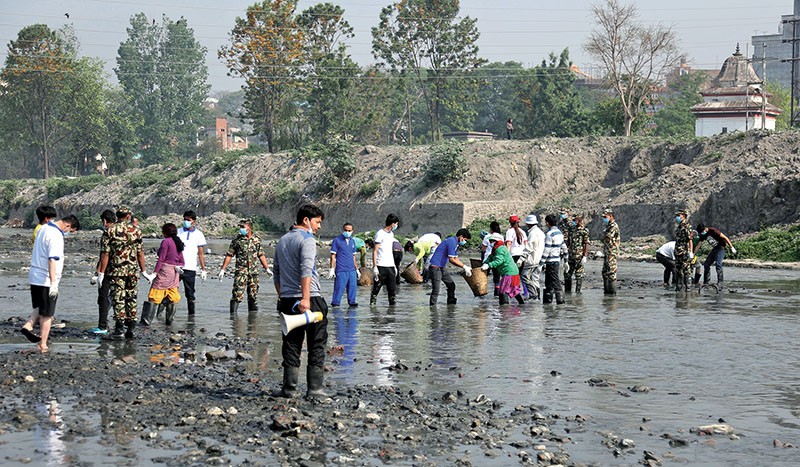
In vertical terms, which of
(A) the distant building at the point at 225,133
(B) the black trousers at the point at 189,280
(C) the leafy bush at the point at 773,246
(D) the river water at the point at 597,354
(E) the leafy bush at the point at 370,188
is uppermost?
(A) the distant building at the point at 225,133

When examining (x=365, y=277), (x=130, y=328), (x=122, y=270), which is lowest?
(x=130, y=328)

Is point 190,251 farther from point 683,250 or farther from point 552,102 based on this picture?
point 552,102

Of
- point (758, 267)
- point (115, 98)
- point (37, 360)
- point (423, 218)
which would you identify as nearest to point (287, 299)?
point (37, 360)

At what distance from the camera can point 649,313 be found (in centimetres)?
1973

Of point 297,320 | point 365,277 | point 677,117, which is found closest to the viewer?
point 297,320

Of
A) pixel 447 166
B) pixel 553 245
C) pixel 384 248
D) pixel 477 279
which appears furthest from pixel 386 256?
pixel 447 166

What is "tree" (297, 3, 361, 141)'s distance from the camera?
8062 cm

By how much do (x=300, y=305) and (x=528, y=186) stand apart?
49813mm

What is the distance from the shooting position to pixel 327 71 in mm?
80438

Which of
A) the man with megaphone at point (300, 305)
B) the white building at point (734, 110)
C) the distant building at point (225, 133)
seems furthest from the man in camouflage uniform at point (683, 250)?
the distant building at point (225, 133)

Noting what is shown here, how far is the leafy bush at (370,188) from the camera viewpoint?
6122 centimetres

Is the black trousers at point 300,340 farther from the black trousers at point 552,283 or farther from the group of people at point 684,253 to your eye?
the group of people at point 684,253

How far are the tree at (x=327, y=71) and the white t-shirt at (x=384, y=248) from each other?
200 ft

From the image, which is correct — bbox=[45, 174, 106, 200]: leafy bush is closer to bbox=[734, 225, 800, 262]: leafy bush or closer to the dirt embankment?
the dirt embankment
